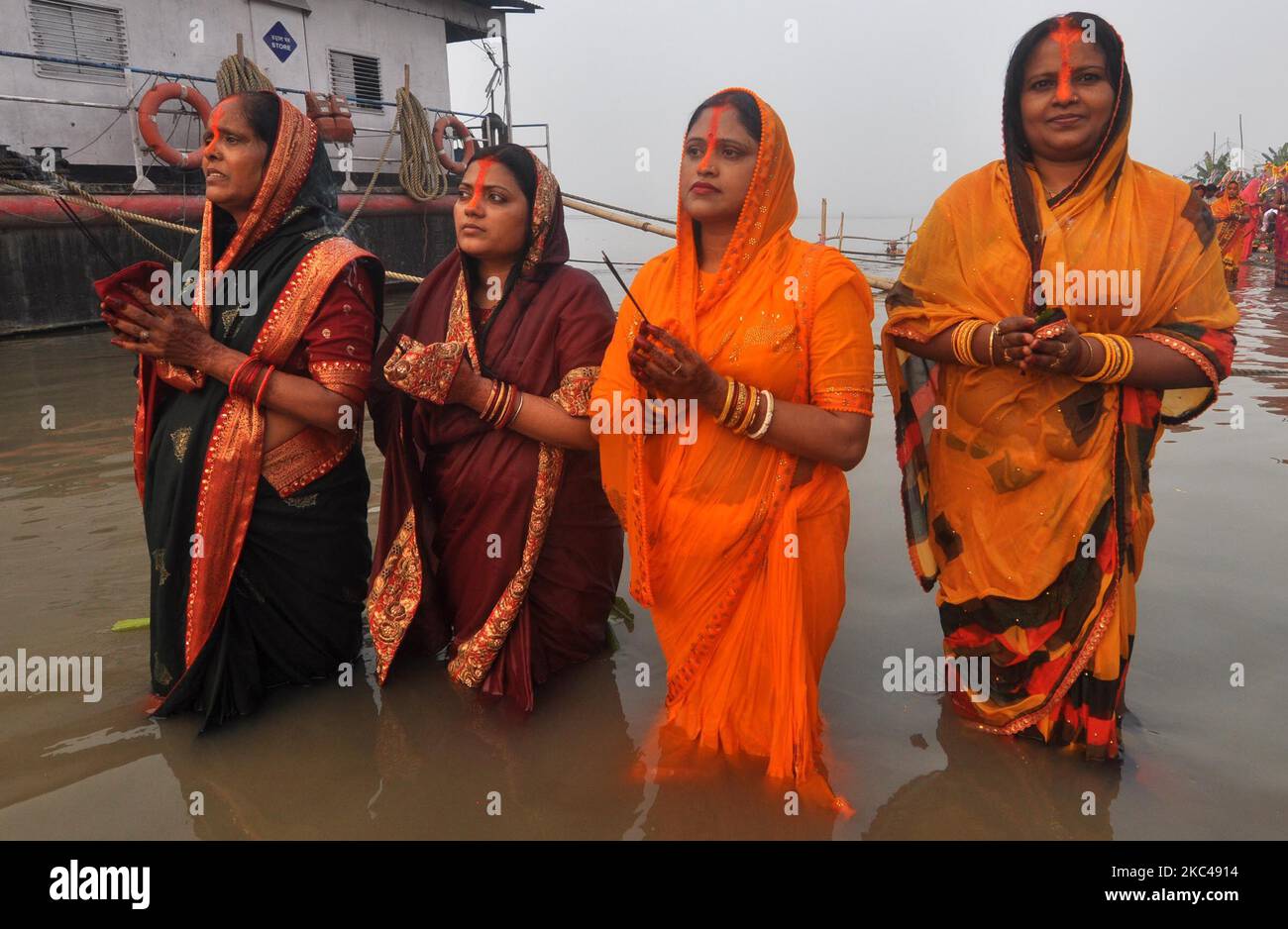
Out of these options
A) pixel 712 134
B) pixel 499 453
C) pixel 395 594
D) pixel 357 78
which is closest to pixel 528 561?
pixel 499 453

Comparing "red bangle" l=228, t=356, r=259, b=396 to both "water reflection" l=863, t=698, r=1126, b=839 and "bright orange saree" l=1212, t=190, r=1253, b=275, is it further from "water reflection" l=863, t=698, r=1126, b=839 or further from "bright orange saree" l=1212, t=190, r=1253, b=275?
"bright orange saree" l=1212, t=190, r=1253, b=275

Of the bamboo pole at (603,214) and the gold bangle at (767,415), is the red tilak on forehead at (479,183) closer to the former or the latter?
the gold bangle at (767,415)

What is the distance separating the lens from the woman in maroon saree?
9.01ft

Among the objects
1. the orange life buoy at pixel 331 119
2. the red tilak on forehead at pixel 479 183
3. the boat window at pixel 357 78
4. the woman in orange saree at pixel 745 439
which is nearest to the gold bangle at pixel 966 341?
the woman in orange saree at pixel 745 439

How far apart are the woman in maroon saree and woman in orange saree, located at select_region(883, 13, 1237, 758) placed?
104 cm

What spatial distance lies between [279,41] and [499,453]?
44.7 ft

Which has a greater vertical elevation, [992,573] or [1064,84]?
[1064,84]

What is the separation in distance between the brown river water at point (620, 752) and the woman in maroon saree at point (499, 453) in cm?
24

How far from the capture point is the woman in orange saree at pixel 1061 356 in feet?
7.77

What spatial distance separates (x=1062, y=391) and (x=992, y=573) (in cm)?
55
